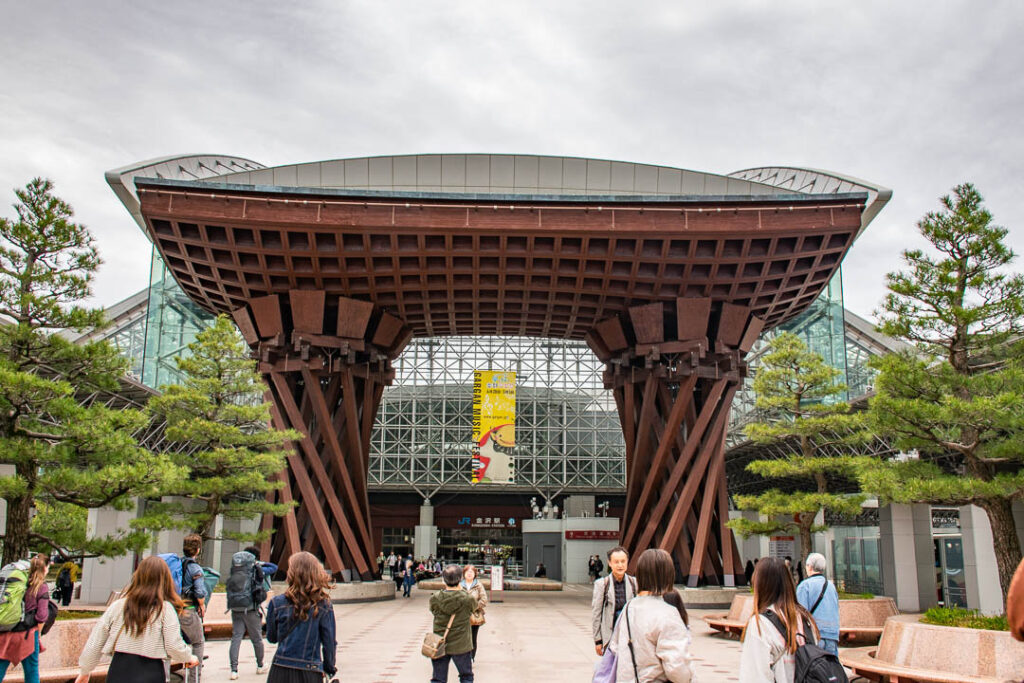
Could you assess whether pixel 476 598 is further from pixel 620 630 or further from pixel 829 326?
pixel 829 326

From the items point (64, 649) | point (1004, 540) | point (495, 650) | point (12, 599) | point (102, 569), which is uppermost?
point (1004, 540)

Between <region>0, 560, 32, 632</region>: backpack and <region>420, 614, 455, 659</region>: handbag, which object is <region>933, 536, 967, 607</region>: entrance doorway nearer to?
<region>420, 614, 455, 659</region>: handbag

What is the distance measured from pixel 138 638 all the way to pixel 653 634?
9.16 ft

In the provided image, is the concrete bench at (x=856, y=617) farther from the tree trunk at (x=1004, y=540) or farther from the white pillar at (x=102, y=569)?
the white pillar at (x=102, y=569)

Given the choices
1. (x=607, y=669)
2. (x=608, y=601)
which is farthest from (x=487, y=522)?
(x=607, y=669)

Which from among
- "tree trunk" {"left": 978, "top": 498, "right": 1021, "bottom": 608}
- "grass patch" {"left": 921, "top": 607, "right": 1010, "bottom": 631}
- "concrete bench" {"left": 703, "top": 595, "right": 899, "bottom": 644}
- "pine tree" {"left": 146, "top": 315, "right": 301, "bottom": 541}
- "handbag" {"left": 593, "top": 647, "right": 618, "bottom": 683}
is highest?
"pine tree" {"left": 146, "top": 315, "right": 301, "bottom": 541}

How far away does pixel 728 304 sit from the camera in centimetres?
2300

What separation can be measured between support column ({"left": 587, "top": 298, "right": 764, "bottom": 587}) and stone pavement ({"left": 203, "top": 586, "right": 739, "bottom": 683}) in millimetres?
2356

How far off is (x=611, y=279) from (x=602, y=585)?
53.9 ft

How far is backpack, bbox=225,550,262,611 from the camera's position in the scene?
9391 mm

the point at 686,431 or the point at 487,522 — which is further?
the point at 487,522

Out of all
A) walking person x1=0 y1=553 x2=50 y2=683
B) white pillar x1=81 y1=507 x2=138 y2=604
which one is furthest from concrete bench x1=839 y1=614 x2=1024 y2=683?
white pillar x1=81 y1=507 x2=138 y2=604

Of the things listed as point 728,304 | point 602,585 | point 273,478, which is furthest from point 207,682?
point 728,304

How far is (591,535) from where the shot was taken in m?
40.1
